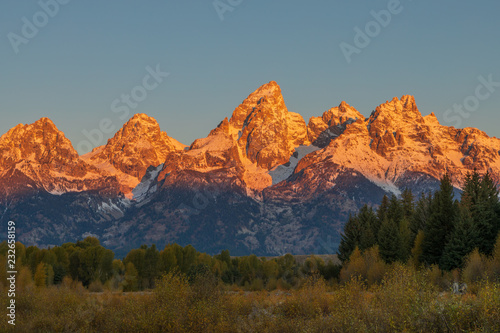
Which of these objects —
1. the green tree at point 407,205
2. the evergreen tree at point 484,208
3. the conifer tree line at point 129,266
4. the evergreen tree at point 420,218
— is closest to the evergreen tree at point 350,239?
the conifer tree line at point 129,266

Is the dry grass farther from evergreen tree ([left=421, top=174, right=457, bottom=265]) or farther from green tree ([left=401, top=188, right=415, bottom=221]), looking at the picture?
green tree ([left=401, top=188, right=415, bottom=221])

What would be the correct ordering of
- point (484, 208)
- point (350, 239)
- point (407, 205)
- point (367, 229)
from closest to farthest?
1. point (484, 208)
2. point (367, 229)
3. point (350, 239)
4. point (407, 205)

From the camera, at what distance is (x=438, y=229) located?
236 ft

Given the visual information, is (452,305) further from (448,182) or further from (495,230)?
(448,182)

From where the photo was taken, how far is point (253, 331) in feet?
118

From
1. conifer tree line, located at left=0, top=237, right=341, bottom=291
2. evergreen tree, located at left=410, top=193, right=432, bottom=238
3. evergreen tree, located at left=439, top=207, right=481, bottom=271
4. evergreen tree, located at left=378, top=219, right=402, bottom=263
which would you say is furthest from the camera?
conifer tree line, located at left=0, top=237, right=341, bottom=291

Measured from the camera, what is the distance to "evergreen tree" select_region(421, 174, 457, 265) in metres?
71.4

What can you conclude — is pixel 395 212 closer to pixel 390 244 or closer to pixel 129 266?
pixel 390 244

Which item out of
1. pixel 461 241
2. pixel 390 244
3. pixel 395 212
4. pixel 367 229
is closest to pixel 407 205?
pixel 395 212

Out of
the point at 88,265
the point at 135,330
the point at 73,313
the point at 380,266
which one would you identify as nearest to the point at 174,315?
the point at 135,330

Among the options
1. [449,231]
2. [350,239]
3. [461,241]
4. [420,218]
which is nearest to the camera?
[461,241]

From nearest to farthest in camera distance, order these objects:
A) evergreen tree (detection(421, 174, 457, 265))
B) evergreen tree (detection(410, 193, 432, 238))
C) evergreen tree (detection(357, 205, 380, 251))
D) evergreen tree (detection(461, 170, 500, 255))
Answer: evergreen tree (detection(461, 170, 500, 255)) < evergreen tree (detection(421, 174, 457, 265)) < evergreen tree (detection(410, 193, 432, 238)) < evergreen tree (detection(357, 205, 380, 251))

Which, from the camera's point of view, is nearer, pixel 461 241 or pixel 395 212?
pixel 461 241

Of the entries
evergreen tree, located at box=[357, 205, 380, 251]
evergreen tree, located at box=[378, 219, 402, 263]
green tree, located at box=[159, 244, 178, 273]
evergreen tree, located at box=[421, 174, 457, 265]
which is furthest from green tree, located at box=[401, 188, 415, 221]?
green tree, located at box=[159, 244, 178, 273]
